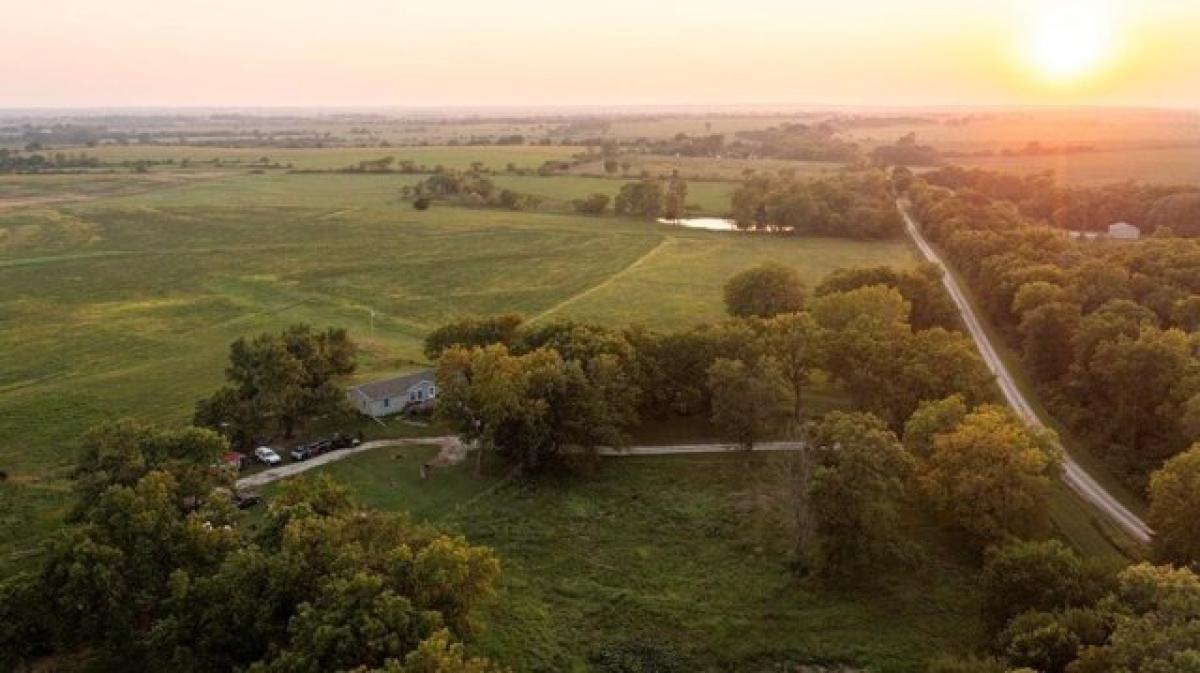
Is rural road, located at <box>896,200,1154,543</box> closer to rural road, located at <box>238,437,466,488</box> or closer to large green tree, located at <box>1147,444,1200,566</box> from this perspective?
large green tree, located at <box>1147,444,1200,566</box>

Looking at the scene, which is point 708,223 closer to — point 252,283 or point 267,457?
point 252,283

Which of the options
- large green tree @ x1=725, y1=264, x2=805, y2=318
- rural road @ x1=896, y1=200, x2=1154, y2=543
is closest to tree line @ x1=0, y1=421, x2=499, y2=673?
rural road @ x1=896, y1=200, x2=1154, y2=543

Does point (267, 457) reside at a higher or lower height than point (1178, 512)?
lower

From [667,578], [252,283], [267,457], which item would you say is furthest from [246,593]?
[252,283]

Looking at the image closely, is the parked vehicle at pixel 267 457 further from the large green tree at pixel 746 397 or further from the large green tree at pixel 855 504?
the large green tree at pixel 855 504

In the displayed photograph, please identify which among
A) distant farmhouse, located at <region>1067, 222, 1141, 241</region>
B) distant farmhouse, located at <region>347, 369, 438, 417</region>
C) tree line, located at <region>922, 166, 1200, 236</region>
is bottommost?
distant farmhouse, located at <region>347, 369, 438, 417</region>

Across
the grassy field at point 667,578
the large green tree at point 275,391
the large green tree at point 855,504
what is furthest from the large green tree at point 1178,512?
the large green tree at point 275,391
